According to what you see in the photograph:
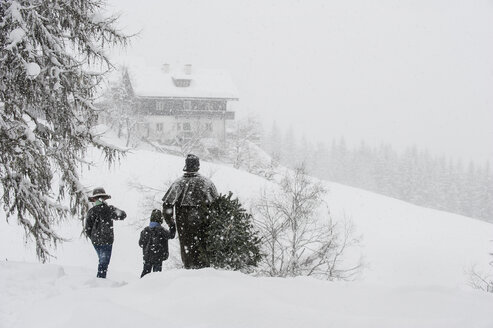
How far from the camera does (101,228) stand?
7.77 metres

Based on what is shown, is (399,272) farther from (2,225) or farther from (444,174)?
(444,174)

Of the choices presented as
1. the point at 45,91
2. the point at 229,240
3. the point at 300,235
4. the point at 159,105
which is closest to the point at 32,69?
the point at 45,91

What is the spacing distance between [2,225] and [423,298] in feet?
66.7

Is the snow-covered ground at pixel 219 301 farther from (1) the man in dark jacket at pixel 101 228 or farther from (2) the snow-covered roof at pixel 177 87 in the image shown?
(2) the snow-covered roof at pixel 177 87

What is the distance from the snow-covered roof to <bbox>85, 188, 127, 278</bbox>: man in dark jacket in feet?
151

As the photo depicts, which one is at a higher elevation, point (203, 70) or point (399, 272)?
point (203, 70)

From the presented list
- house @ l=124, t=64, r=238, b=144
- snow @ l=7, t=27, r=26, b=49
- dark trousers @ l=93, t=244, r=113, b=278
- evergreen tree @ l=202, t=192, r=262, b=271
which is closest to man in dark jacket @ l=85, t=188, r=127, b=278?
dark trousers @ l=93, t=244, r=113, b=278

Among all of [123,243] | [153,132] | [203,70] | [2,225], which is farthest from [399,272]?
[203,70]

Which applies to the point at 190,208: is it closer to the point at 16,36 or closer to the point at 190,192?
the point at 190,192

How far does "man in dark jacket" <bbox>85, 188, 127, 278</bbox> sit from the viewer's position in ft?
25.4

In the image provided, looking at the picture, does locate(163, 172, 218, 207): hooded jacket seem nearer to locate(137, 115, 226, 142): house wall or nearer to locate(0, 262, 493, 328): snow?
locate(0, 262, 493, 328): snow

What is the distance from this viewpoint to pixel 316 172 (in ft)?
362

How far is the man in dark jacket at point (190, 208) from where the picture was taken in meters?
7.50

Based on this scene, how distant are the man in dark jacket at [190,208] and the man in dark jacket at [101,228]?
36.8 inches
